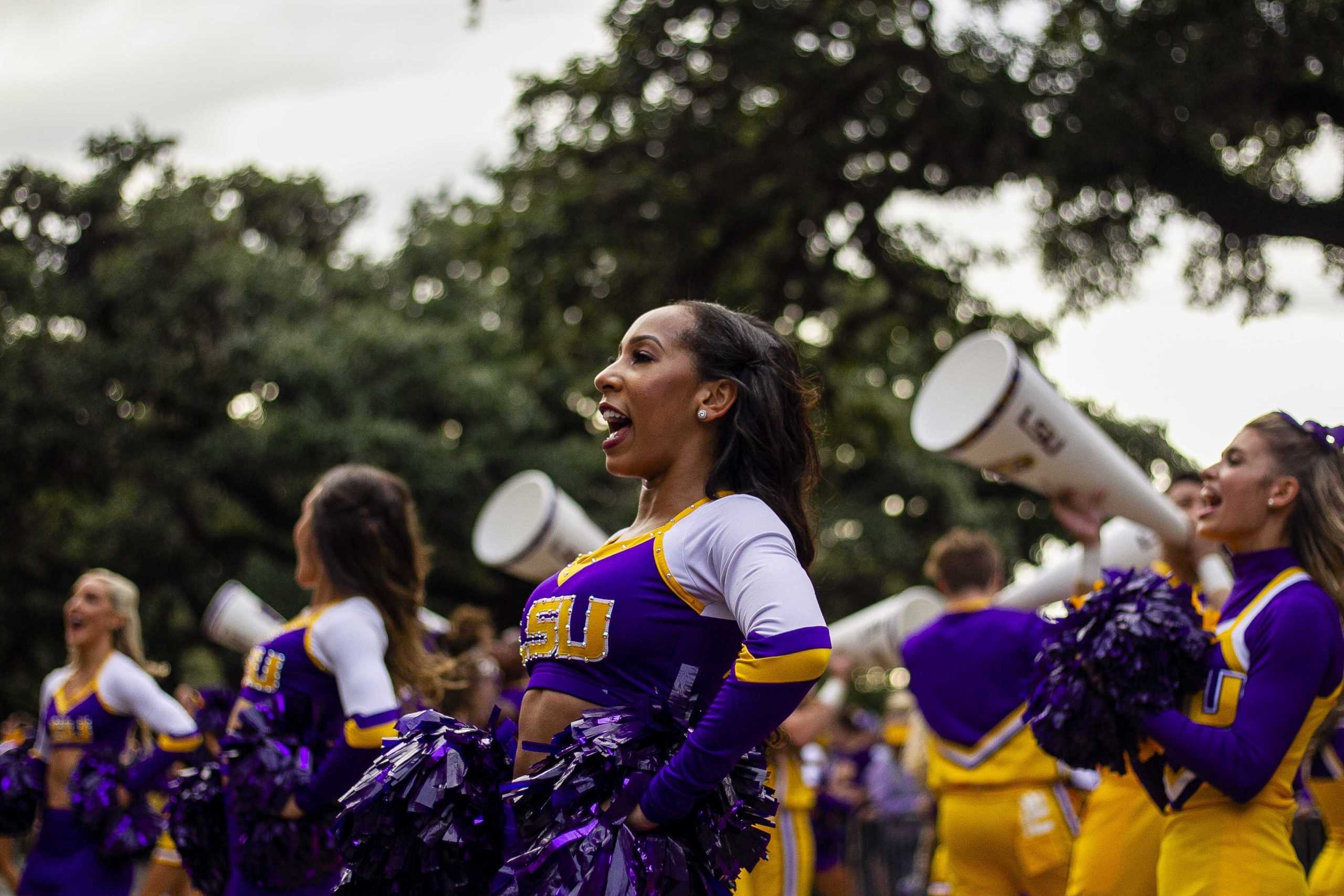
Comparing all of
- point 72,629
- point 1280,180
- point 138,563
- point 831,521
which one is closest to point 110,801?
point 72,629

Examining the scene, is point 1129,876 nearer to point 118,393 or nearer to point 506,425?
point 118,393

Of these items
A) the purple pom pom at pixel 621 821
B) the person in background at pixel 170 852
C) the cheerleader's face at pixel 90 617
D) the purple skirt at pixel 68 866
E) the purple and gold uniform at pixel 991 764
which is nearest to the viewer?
the purple pom pom at pixel 621 821

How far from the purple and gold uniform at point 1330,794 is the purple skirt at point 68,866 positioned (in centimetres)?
476

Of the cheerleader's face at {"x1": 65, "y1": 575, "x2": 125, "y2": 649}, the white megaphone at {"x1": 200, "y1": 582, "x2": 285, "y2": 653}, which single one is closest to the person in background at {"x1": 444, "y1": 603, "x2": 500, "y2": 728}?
the cheerleader's face at {"x1": 65, "y1": 575, "x2": 125, "y2": 649}

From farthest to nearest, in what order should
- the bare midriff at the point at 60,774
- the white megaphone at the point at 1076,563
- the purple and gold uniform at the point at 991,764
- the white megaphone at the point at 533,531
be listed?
the white megaphone at the point at 533,531 < the white megaphone at the point at 1076,563 < the bare midriff at the point at 60,774 < the purple and gold uniform at the point at 991,764

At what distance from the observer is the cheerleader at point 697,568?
102 inches

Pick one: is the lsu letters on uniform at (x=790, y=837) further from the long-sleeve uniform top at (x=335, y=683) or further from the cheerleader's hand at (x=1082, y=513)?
the long-sleeve uniform top at (x=335, y=683)

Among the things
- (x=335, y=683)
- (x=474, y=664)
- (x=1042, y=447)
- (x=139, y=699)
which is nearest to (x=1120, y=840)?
(x=1042, y=447)

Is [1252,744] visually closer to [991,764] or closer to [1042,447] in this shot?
[1042,447]

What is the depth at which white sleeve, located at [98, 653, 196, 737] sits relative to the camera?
643 cm

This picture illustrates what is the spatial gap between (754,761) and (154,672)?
5.27 metres

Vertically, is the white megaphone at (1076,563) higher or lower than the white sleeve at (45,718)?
lower

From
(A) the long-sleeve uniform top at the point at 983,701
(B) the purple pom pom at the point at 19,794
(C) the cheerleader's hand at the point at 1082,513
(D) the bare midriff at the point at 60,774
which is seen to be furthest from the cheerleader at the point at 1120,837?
(B) the purple pom pom at the point at 19,794

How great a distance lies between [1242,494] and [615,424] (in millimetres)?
1962
